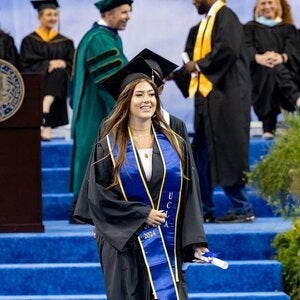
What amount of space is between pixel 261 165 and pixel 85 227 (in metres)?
1.47

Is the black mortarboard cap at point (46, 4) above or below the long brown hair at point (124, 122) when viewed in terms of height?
above

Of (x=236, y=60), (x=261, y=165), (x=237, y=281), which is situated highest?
(x=236, y=60)

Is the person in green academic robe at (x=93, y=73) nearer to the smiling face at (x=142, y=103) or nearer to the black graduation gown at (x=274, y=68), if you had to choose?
the black graduation gown at (x=274, y=68)

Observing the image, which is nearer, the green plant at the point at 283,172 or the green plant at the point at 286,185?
the green plant at the point at 286,185

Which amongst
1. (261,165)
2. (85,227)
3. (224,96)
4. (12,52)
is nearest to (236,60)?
(224,96)

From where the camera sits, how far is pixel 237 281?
973cm

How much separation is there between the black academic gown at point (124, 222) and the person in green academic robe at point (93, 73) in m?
3.25

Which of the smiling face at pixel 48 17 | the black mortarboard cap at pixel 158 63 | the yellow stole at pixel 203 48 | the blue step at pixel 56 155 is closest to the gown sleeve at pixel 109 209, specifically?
the black mortarboard cap at pixel 158 63

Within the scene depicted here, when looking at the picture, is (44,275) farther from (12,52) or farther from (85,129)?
(12,52)

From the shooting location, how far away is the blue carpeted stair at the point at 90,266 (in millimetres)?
9727

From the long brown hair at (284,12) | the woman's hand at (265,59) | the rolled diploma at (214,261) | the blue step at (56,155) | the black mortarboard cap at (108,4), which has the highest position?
the black mortarboard cap at (108,4)

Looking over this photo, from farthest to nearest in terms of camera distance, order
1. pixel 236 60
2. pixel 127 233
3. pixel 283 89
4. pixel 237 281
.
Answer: pixel 283 89
pixel 236 60
pixel 237 281
pixel 127 233

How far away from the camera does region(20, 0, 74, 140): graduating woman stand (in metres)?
13.3

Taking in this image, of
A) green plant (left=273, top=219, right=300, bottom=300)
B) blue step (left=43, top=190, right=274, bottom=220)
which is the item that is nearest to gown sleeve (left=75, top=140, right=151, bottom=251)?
green plant (left=273, top=219, right=300, bottom=300)
